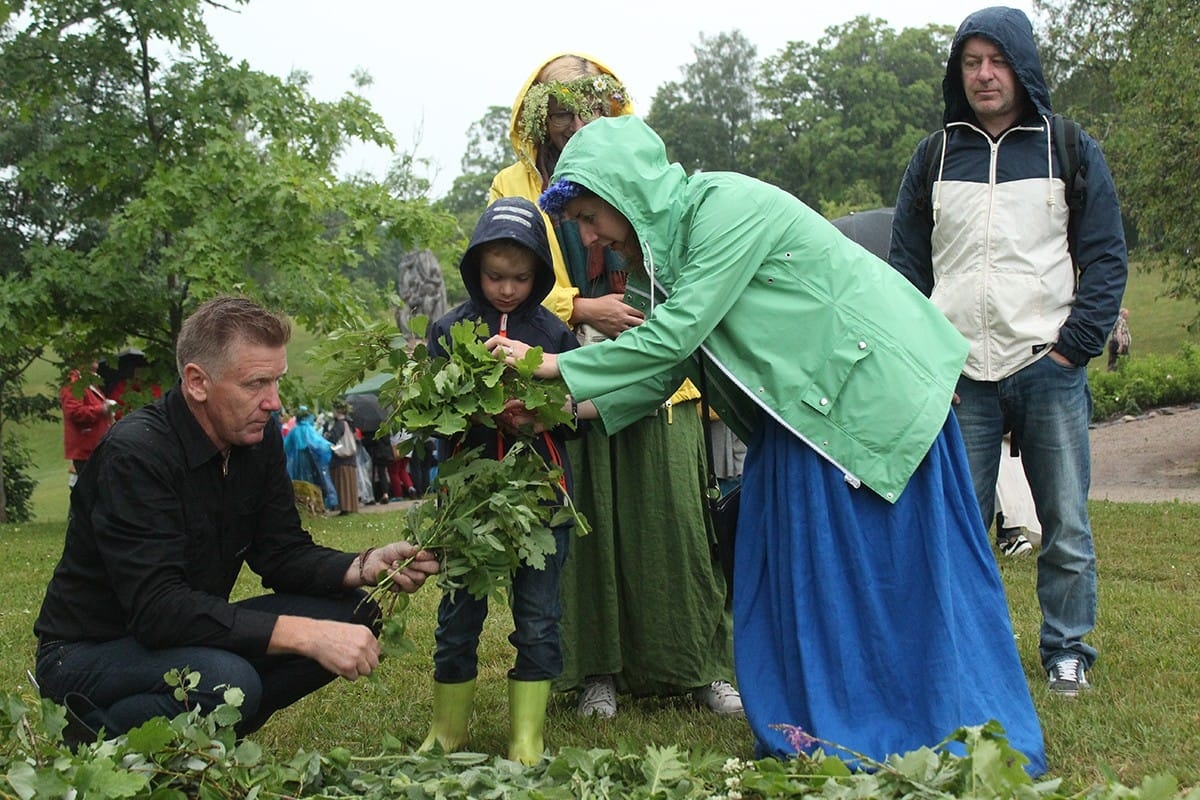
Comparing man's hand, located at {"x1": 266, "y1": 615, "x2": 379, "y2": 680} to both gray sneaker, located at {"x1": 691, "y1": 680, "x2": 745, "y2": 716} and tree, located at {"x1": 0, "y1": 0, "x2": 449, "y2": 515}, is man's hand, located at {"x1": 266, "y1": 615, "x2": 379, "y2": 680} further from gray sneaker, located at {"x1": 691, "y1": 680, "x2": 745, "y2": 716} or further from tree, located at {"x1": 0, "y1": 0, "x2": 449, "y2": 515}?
tree, located at {"x1": 0, "y1": 0, "x2": 449, "y2": 515}

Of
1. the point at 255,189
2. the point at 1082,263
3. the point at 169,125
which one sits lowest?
the point at 1082,263

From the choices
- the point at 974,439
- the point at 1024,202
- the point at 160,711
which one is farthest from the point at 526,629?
the point at 1024,202

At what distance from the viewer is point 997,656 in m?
3.60

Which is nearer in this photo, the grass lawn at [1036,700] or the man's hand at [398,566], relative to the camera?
the man's hand at [398,566]

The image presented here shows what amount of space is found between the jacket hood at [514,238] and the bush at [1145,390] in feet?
54.2

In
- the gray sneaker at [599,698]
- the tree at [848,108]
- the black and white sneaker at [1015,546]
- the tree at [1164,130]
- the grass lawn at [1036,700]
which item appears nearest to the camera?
the grass lawn at [1036,700]

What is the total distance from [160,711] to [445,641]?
0.89m

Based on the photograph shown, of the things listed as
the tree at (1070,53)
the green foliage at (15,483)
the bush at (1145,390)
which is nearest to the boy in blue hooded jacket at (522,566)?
the green foliage at (15,483)

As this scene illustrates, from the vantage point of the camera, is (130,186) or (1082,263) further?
(130,186)

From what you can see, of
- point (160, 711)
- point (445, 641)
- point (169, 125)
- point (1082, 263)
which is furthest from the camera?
point (169, 125)

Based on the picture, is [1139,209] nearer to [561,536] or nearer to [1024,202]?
[1024,202]

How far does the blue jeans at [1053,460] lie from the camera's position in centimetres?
435

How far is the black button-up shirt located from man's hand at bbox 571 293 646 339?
Answer: 3.71ft

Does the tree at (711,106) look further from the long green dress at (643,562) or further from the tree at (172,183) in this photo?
the long green dress at (643,562)
